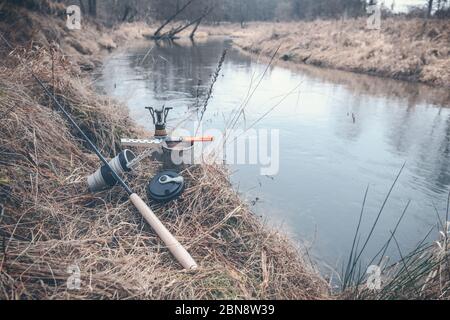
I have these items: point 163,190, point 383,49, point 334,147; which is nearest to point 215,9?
point 383,49

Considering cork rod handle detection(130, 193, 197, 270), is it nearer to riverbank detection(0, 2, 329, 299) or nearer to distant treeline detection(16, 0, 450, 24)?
riverbank detection(0, 2, 329, 299)

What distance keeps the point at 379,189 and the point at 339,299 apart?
112 inches

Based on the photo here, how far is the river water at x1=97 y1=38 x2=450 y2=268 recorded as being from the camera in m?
4.12

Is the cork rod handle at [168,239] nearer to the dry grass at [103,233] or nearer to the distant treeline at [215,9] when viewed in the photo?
the dry grass at [103,233]

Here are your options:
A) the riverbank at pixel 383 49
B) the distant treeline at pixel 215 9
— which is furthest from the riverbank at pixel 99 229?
the distant treeline at pixel 215 9

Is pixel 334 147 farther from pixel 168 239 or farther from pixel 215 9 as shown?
pixel 215 9

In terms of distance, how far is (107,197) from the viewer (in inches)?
114

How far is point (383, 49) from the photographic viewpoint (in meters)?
15.4

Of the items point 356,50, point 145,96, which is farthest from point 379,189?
point 356,50

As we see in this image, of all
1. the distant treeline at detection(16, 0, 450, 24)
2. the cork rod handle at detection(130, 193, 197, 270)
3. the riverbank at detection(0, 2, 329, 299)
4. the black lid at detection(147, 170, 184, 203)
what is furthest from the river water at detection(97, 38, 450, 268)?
the distant treeline at detection(16, 0, 450, 24)

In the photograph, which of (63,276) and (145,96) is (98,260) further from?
(145,96)

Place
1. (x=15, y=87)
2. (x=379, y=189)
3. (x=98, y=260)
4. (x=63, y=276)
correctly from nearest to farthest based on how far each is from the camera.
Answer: (x=63, y=276) → (x=98, y=260) → (x=15, y=87) → (x=379, y=189)

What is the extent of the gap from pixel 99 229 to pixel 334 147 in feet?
15.3

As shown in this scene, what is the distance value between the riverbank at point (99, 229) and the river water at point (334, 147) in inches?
38.2
